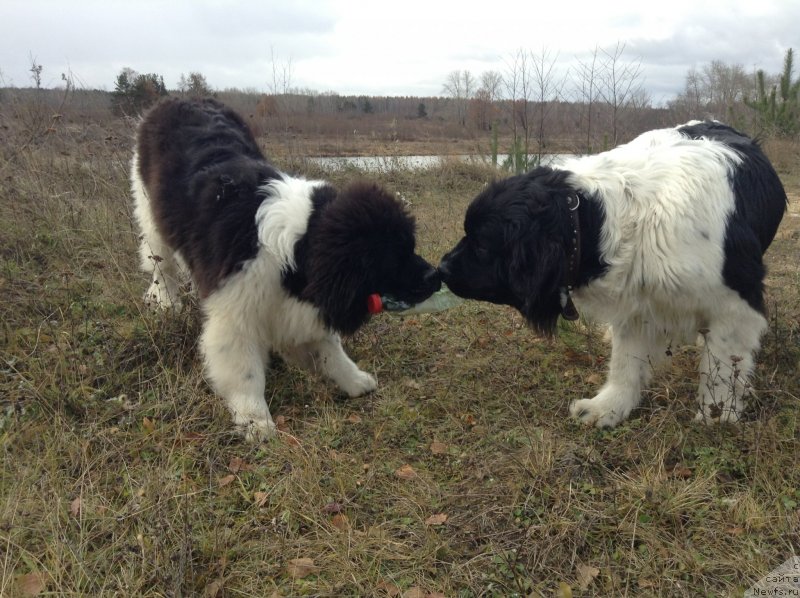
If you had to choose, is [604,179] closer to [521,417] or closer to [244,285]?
[521,417]

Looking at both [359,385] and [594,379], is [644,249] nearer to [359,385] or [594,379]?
[594,379]

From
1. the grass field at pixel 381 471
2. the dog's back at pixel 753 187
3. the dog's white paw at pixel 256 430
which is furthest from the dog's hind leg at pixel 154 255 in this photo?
the dog's back at pixel 753 187

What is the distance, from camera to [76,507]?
262 centimetres

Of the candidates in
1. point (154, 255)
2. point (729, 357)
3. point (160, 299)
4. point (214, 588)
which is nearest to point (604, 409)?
point (729, 357)

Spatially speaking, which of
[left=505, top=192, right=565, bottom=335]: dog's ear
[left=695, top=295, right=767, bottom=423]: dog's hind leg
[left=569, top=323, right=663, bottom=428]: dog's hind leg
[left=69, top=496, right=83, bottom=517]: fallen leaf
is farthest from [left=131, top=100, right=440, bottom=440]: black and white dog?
[left=695, top=295, right=767, bottom=423]: dog's hind leg

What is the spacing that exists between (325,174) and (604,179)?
860cm

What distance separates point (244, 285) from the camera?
10.6 feet

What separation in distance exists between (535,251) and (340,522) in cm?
152

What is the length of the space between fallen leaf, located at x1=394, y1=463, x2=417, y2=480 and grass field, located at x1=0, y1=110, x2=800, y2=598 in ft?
0.04

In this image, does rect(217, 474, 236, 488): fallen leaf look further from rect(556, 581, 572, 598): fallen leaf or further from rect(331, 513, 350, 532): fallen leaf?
rect(556, 581, 572, 598): fallen leaf

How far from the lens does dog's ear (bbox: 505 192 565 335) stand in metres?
2.86

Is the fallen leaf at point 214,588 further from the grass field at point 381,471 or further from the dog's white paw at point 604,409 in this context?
the dog's white paw at point 604,409

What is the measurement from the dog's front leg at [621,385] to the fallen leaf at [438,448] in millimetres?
801

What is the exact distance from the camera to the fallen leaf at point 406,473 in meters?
2.95
